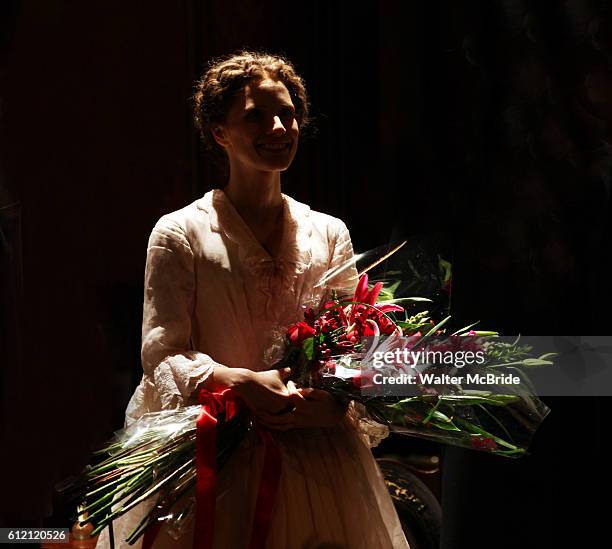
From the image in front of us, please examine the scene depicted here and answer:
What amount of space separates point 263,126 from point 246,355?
1.44ft

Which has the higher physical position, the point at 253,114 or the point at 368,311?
the point at 253,114

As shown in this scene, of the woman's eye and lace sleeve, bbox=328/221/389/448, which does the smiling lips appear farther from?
lace sleeve, bbox=328/221/389/448

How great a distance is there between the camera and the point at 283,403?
1950 mm

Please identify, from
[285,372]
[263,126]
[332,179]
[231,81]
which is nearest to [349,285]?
[285,372]

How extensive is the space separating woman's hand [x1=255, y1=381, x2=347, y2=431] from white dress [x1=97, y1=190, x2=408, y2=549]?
0.22ft

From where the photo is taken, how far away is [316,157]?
2771mm

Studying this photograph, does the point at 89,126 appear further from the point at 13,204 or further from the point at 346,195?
the point at 346,195

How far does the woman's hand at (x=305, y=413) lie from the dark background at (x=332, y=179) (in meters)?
0.51

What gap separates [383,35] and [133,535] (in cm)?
131

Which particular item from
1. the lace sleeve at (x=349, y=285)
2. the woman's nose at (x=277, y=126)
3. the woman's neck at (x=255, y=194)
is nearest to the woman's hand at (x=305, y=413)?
the lace sleeve at (x=349, y=285)

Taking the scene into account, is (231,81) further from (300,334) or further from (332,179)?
(332,179)

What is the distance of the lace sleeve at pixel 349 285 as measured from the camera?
2.13m

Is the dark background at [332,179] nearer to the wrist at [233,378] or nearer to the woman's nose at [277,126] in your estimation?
the woman's nose at [277,126]

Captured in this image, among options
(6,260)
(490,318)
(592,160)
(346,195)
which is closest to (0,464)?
(6,260)
